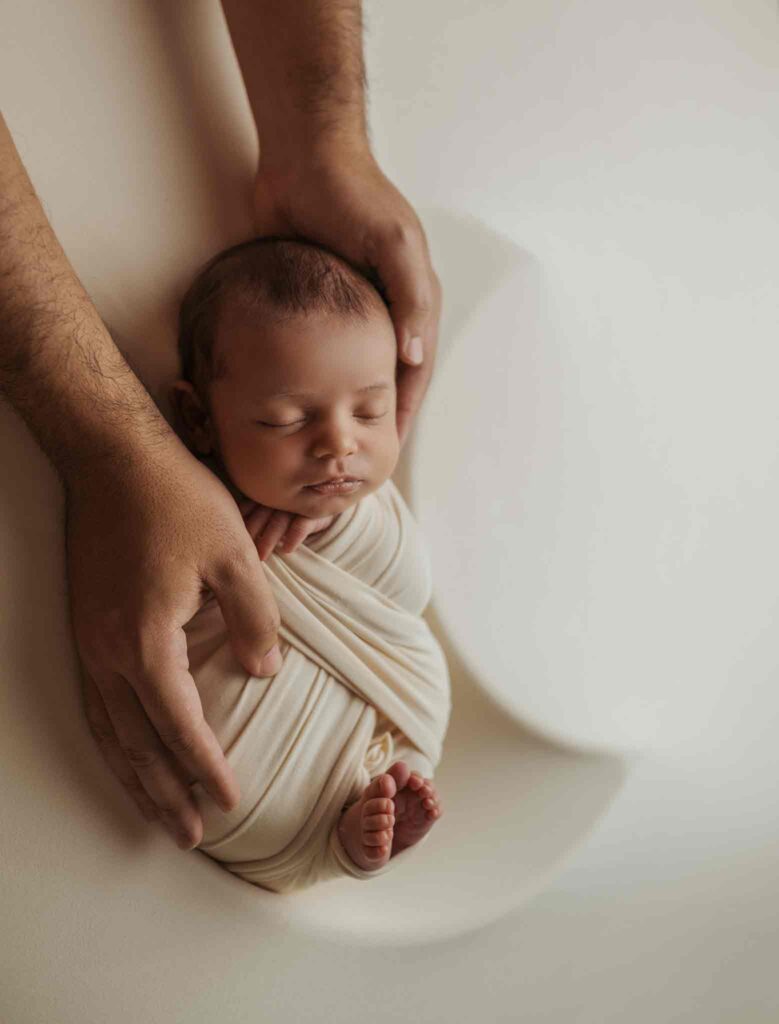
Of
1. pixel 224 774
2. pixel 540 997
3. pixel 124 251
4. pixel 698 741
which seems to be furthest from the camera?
pixel 698 741

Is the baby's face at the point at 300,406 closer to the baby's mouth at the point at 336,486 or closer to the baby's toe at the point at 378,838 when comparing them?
the baby's mouth at the point at 336,486

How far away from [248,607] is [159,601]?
0.35 ft

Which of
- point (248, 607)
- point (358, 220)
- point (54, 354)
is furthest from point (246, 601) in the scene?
point (358, 220)

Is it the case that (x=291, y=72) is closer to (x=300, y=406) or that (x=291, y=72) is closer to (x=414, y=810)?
(x=300, y=406)

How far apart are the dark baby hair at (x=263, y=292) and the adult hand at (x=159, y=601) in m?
0.15

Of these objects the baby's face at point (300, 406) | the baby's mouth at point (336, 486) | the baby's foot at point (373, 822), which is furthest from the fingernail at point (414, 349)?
the baby's foot at point (373, 822)

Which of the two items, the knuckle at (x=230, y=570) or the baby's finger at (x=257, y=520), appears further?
the baby's finger at (x=257, y=520)

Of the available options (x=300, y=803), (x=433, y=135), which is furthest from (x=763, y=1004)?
(x=433, y=135)

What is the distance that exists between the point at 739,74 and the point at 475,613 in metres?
1.10

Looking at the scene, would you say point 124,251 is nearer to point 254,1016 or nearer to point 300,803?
point 300,803

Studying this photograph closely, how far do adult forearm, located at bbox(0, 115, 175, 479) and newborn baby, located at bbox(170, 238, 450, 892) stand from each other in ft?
0.41

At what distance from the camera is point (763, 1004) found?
1.70 meters

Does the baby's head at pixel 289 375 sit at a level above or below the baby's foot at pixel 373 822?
→ above

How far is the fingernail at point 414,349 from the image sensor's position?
4.63ft
